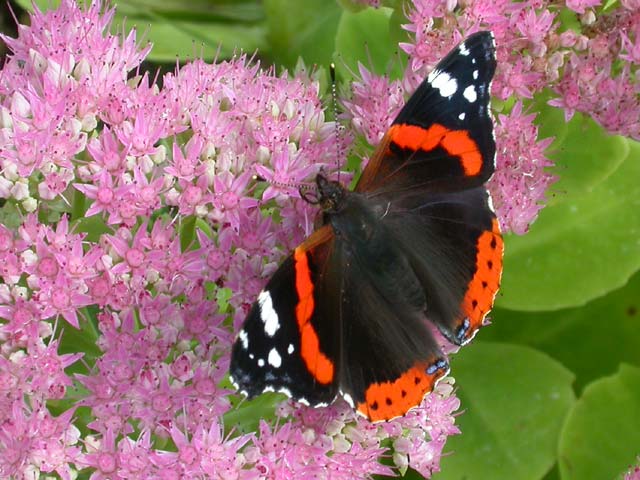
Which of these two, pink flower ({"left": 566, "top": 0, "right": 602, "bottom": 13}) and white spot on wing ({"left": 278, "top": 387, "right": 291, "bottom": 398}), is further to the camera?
pink flower ({"left": 566, "top": 0, "right": 602, "bottom": 13})

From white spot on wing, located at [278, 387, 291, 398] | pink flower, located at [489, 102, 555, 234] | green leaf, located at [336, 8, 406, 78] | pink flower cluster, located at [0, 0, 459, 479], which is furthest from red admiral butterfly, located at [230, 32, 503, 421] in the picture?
green leaf, located at [336, 8, 406, 78]

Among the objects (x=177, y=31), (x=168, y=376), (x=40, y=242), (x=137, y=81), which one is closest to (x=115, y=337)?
(x=168, y=376)

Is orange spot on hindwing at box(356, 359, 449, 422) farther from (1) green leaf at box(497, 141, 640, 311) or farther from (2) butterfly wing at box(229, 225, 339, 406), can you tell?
(1) green leaf at box(497, 141, 640, 311)

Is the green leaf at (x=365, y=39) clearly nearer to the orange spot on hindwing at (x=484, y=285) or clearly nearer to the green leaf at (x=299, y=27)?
the green leaf at (x=299, y=27)

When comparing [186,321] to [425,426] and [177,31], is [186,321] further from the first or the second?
[177,31]

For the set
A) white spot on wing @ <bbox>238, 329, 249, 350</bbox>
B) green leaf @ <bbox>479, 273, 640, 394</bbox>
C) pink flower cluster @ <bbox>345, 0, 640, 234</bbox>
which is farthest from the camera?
green leaf @ <bbox>479, 273, 640, 394</bbox>

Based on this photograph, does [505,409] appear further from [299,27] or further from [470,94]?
[299,27]

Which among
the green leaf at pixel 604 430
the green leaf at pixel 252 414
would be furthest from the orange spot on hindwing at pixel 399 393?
the green leaf at pixel 604 430
